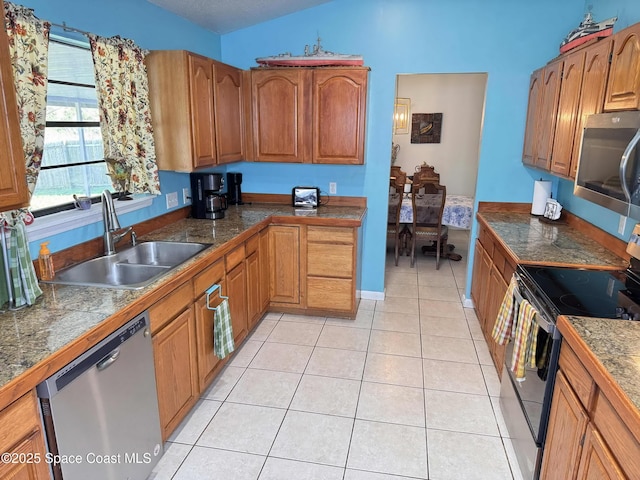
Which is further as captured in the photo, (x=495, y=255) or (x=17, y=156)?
(x=495, y=255)

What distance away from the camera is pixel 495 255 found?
10.0 feet

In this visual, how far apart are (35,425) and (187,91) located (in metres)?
2.11

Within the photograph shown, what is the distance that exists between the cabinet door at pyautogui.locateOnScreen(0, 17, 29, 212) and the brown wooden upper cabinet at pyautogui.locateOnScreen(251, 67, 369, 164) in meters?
2.36

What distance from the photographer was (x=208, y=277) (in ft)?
8.16

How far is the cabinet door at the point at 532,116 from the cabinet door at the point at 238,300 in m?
2.37

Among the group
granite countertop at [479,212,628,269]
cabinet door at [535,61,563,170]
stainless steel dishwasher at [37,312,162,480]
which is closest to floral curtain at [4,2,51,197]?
stainless steel dishwasher at [37,312,162,480]

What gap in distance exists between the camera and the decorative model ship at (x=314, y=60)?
344cm

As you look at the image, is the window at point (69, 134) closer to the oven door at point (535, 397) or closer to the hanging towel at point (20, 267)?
the hanging towel at point (20, 267)

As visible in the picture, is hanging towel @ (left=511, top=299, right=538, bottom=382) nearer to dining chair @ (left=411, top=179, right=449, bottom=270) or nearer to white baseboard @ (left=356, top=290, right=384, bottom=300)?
white baseboard @ (left=356, top=290, right=384, bottom=300)

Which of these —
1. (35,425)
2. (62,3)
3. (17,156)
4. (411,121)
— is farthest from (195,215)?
(411,121)

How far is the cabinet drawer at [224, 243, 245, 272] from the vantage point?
2.78m

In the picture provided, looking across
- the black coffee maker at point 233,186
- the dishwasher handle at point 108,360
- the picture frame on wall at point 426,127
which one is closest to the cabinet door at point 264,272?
the black coffee maker at point 233,186

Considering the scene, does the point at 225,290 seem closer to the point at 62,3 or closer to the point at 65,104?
the point at 65,104

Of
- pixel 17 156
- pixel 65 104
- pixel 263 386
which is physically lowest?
pixel 263 386
